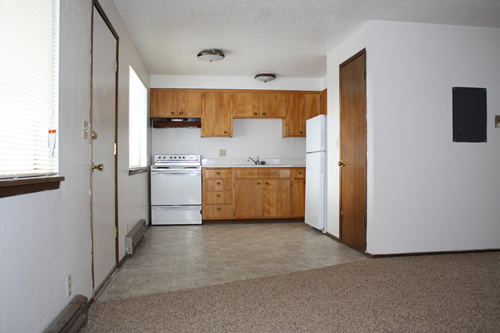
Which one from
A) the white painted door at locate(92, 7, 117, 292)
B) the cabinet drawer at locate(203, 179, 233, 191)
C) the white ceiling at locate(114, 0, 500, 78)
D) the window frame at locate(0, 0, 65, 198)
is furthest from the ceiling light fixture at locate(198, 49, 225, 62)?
the window frame at locate(0, 0, 65, 198)

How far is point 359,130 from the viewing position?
3.89 metres

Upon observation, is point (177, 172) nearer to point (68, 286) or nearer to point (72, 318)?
point (68, 286)

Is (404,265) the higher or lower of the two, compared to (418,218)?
lower

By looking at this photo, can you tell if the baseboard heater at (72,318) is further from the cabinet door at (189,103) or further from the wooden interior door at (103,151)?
the cabinet door at (189,103)

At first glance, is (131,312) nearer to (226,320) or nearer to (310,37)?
(226,320)

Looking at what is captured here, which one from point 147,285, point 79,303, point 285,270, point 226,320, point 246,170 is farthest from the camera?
point 246,170

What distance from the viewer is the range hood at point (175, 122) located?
19.5 ft

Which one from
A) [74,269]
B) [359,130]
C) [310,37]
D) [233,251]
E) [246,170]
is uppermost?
[310,37]

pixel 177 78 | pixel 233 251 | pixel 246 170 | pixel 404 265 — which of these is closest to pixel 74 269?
pixel 233 251

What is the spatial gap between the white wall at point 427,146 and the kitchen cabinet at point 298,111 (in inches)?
92.9

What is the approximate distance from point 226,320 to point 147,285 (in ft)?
3.10

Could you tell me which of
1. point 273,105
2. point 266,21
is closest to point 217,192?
point 273,105

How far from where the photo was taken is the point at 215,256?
3746 millimetres

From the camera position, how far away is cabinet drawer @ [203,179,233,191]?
19.1ft
